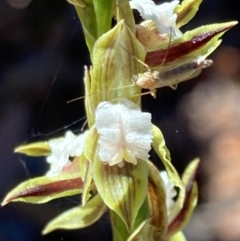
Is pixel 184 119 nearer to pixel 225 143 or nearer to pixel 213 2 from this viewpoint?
pixel 225 143

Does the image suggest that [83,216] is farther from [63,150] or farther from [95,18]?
[95,18]

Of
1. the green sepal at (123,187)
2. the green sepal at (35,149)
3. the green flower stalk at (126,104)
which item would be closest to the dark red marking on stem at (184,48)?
the green flower stalk at (126,104)

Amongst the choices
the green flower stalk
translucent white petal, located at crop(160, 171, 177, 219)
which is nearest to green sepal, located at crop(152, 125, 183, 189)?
the green flower stalk

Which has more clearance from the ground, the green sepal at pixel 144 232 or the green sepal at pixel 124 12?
the green sepal at pixel 124 12

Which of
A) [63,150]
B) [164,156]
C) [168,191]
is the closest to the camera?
[164,156]

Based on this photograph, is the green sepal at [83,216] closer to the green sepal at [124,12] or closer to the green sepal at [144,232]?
the green sepal at [144,232]

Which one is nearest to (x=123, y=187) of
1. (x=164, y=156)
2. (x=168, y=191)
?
(x=164, y=156)
